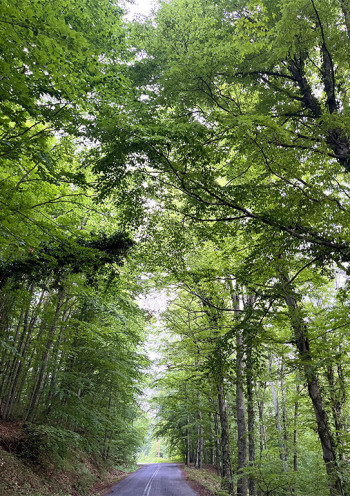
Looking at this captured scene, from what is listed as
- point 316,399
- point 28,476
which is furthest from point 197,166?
point 28,476

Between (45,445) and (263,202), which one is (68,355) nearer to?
(45,445)

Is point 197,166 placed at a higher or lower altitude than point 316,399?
higher

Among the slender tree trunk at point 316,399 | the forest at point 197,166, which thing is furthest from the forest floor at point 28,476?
the slender tree trunk at point 316,399

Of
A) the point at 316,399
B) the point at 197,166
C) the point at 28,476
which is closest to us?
the point at 197,166

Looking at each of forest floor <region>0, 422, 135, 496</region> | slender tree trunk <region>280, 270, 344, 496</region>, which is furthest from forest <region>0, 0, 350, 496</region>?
forest floor <region>0, 422, 135, 496</region>

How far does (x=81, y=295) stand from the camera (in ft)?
33.8

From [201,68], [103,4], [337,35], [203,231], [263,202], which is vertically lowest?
[203,231]

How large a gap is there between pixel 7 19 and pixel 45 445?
33.8 ft

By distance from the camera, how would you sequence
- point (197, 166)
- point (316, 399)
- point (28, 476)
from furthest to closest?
point (28, 476)
point (316, 399)
point (197, 166)

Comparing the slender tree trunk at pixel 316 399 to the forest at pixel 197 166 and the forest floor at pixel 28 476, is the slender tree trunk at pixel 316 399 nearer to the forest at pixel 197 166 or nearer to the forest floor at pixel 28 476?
the forest at pixel 197 166

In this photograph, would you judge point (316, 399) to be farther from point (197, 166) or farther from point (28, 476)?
point (28, 476)

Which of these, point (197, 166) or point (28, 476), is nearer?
point (197, 166)

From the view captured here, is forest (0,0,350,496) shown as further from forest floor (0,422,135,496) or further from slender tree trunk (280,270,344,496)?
forest floor (0,422,135,496)

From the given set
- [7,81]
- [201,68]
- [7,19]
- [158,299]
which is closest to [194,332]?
[158,299]
